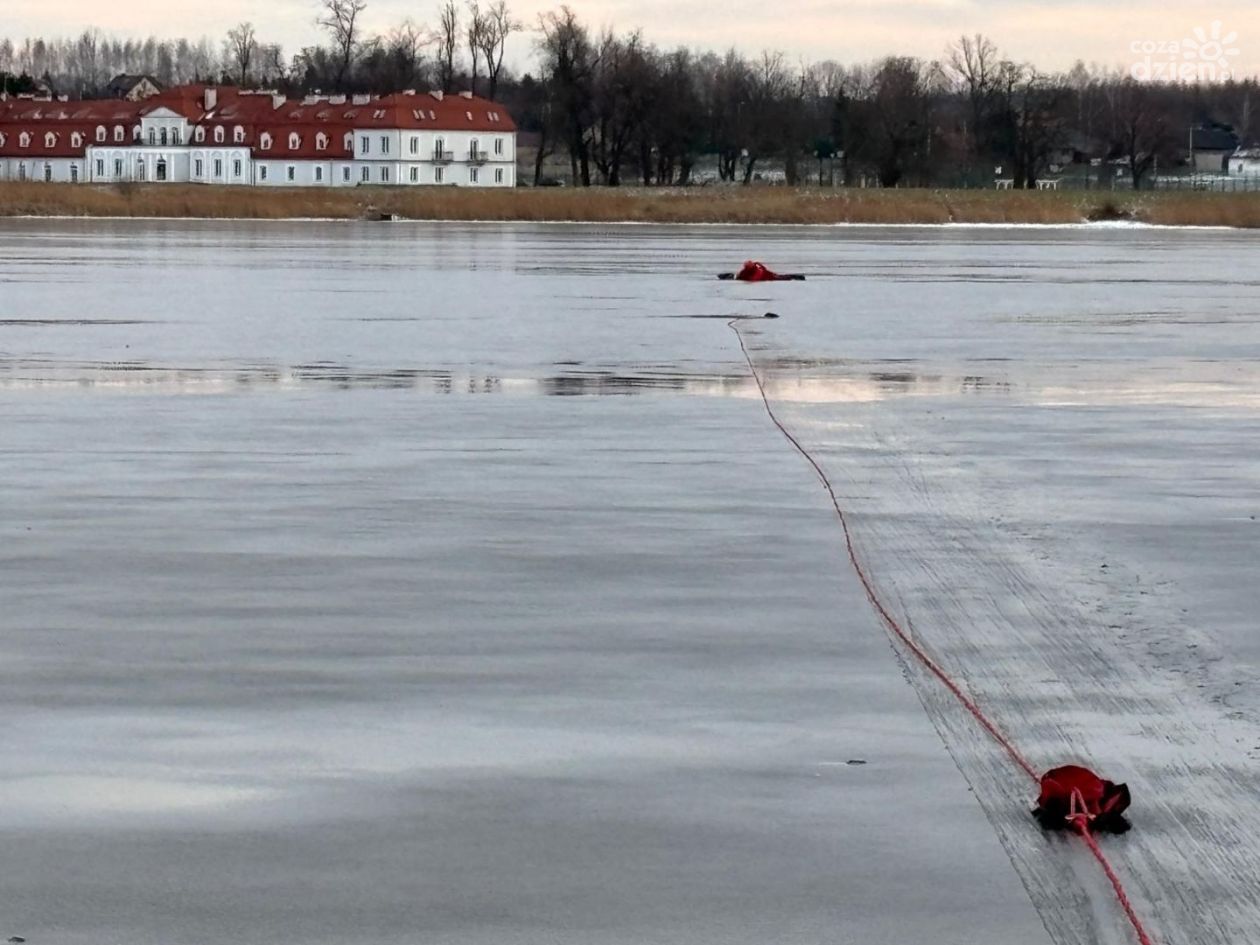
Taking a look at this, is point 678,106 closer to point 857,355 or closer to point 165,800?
point 857,355

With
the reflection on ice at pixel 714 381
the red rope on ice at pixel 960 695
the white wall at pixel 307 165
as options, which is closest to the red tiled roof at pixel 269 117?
the white wall at pixel 307 165

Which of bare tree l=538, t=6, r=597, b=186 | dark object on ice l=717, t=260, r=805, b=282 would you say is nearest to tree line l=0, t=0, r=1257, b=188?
bare tree l=538, t=6, r=597, b=186

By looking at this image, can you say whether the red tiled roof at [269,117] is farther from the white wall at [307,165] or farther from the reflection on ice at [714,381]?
the reflection on ice at [714,381]

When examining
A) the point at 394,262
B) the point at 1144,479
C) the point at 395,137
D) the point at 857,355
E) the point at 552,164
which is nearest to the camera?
the point at 1144,479

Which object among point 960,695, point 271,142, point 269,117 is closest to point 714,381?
point 960,695

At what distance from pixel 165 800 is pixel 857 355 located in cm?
1920

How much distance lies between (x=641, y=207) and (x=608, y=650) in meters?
101

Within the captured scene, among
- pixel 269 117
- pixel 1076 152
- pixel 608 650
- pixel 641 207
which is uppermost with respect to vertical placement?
pixel 269 117

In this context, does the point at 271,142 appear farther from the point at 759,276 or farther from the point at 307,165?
the point at 759,276

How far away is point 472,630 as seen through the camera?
9.67 meters

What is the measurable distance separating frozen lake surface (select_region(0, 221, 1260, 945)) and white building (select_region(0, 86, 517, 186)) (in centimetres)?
13775

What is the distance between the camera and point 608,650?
930cm

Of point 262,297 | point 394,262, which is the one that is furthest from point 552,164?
point 262,297

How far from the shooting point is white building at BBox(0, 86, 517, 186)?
158875 mm
